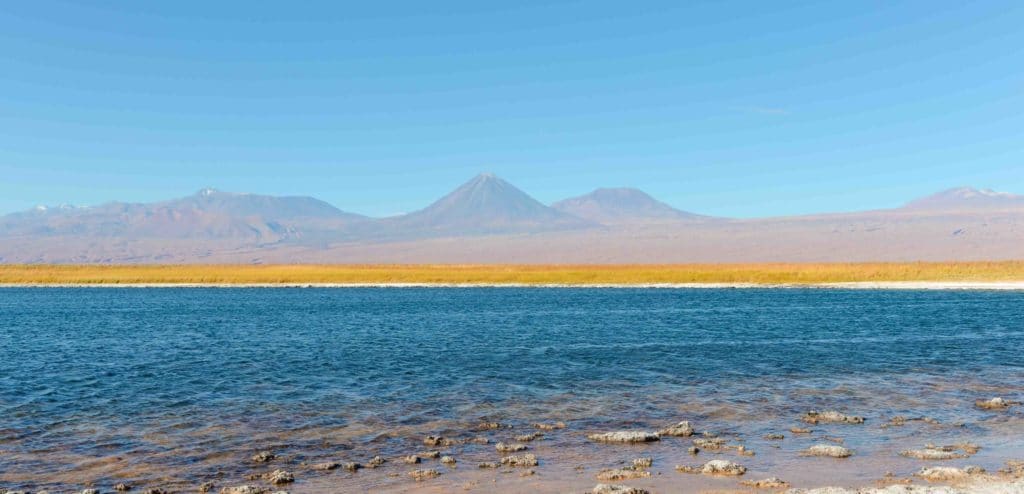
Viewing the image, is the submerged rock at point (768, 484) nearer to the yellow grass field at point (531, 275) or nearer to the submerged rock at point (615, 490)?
the submerged rock at point (615, 490)

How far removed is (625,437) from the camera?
2122 cm

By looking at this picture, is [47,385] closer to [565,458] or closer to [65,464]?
[65,464]

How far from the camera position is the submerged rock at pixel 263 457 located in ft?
63.3

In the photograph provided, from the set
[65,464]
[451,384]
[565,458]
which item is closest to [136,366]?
[451,384]

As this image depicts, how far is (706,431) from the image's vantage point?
73.1ft

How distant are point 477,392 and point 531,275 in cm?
10500

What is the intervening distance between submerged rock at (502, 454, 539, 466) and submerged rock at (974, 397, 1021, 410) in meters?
15.2

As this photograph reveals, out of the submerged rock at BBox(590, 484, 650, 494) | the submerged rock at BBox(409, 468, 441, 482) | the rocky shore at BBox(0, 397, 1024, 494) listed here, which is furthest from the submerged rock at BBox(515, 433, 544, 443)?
the submerged rock at BBox(590, 484, 650, 494)

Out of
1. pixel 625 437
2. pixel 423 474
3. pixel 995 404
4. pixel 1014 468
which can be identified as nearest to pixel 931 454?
pixel 1014 468

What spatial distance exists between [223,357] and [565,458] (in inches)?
987

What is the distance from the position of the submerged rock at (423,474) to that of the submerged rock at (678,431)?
21.6 ft

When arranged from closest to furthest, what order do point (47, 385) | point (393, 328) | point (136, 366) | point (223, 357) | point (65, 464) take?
point (65, 464)
point (47, 385)
point (136, 366)
point (223, 357)
point (393, 328)

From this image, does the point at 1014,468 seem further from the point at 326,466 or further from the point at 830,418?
the point at 326,466

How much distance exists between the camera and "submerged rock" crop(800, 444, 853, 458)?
63.4 ft
